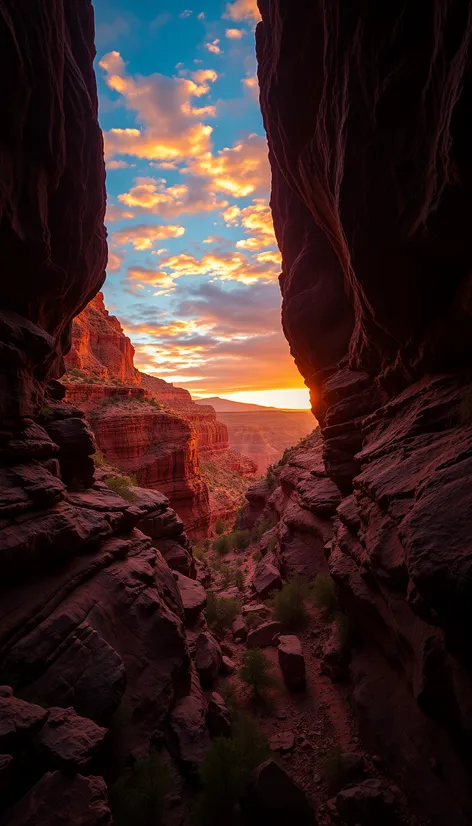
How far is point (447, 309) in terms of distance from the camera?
9.30 m

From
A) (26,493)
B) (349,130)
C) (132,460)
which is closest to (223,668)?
(26,493)

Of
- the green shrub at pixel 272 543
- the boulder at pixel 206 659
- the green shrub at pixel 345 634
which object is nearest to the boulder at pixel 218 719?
the boulder at pixel 206 659

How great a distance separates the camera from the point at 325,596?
1404 cm

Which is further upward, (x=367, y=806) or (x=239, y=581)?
(x=367, y=806)

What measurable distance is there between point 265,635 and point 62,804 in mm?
9902

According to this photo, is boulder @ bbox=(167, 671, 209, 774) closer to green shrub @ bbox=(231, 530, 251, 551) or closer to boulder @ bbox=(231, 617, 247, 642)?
boulder @ bbox=(231, 617, 247, 642)

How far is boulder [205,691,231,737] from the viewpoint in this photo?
9133 millimetres

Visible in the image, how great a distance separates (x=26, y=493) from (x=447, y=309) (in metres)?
11.4

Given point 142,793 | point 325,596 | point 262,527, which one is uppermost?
point 325,596

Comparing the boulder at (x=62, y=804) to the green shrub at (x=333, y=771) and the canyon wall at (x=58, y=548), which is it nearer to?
the canyon wall at (x=58, y=548)

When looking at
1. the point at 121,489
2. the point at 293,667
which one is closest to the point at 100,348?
the point at 121,489

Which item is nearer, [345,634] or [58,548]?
[58,548]

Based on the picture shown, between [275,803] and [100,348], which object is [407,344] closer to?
[275,803]

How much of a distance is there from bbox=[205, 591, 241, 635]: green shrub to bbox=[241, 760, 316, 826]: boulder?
28.6ft
